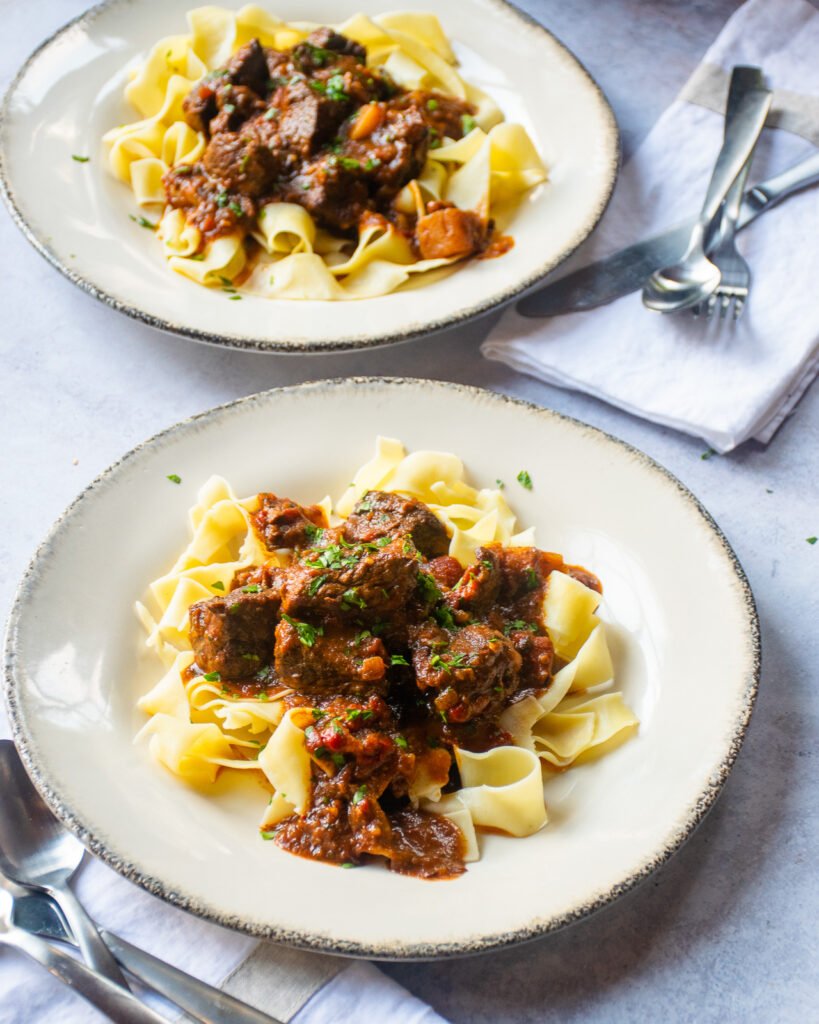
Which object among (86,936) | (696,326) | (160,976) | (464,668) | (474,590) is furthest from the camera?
(696,326)

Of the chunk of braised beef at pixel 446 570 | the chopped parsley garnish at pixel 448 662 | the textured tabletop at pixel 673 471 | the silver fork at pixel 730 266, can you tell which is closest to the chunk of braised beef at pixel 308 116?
the textured tabletop at pixel 673 471

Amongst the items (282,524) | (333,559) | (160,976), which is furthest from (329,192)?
(160,976)

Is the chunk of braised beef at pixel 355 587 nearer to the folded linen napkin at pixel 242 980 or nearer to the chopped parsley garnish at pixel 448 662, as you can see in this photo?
the chopped parsley garnish at pixel 448 662

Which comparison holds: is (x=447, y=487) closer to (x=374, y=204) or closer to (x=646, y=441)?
(x=646, y=441)

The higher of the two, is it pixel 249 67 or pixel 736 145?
pixel 736 145

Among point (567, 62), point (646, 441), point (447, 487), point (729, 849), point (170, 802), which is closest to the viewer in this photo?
point (170, 802)

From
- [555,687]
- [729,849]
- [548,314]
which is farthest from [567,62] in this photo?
[729,849]

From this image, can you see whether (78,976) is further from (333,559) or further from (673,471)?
(673,471)
